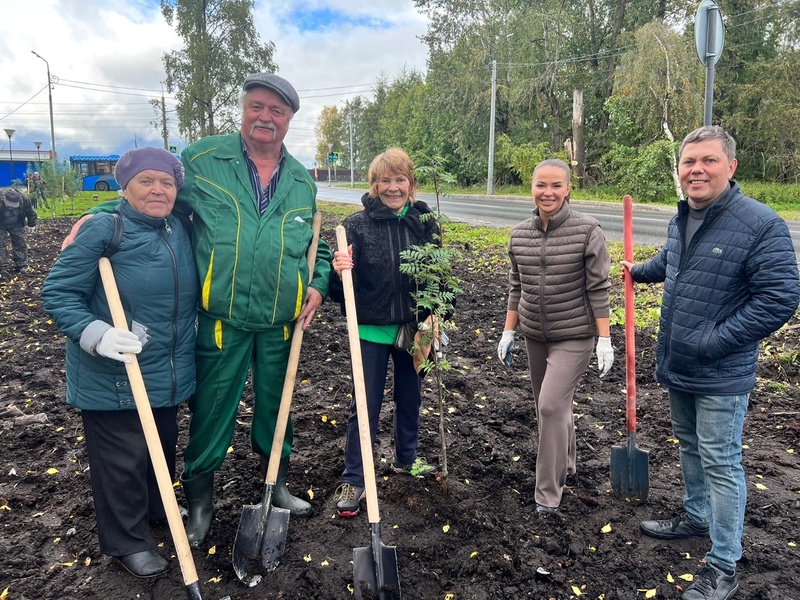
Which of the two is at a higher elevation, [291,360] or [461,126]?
[461,126]

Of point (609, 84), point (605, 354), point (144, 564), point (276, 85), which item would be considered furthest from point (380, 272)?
point (609, 84)

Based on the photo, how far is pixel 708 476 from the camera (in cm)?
247

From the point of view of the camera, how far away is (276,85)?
2.69 meters

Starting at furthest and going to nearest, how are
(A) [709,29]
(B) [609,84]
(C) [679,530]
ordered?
1. (B) [609,84]
2. (A) [709,29]
3. (C) [679,530]

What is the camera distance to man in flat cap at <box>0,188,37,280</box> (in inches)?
405

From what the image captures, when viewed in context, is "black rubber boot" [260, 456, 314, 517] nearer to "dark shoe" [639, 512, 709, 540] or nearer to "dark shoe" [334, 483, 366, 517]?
"dark shoe" [334, 483, 366, 517]

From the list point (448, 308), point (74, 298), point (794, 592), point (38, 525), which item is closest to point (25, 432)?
point (38, 525)

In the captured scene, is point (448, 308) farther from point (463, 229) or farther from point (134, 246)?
point (463, 229)

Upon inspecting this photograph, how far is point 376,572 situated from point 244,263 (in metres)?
1.48

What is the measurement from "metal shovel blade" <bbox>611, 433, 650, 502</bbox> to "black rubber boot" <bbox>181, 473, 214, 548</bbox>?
2.16 meters

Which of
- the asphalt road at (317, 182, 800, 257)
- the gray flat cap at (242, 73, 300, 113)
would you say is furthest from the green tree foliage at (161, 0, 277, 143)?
the gray flat cap at (242, 73, 300, 113)

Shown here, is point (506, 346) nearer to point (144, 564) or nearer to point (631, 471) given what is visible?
point (631, 471)

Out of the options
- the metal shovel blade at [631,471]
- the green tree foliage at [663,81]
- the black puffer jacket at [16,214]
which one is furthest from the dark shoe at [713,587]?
the green tree foliage at [663,81]

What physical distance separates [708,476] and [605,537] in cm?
60
